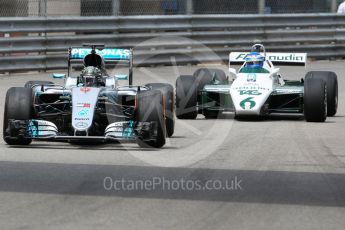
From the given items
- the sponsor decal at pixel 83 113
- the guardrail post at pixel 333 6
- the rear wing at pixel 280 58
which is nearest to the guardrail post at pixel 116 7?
the guardrail post at pixel 333 6

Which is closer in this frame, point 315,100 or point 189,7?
point 315,100

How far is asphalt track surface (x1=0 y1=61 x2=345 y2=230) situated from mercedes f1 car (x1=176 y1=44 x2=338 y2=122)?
1.16 meters

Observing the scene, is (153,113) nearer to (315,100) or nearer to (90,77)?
(90,77)

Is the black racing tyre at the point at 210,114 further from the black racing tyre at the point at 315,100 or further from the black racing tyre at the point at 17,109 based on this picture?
the black racing tyre at the point at 17,109

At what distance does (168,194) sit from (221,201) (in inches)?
22.9

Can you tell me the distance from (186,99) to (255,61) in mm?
1399

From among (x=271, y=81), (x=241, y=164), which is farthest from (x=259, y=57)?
(x=241, y=164)

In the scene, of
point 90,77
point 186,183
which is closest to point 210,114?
point 90,77

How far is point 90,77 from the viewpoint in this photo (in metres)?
12.8

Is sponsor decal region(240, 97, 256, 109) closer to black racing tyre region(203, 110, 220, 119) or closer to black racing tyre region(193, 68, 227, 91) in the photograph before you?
black racing tyre region(203, 110, 220, 119)

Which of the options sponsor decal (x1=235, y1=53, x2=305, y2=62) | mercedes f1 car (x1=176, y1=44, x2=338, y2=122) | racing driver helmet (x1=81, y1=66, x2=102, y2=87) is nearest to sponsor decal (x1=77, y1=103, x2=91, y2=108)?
racing driver helmet (x1=81, y1=66, x2=102, y2=87)

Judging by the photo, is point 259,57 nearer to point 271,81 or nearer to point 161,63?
point 271,81

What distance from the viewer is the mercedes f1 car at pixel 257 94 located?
1513 cm

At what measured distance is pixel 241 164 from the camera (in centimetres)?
1043
